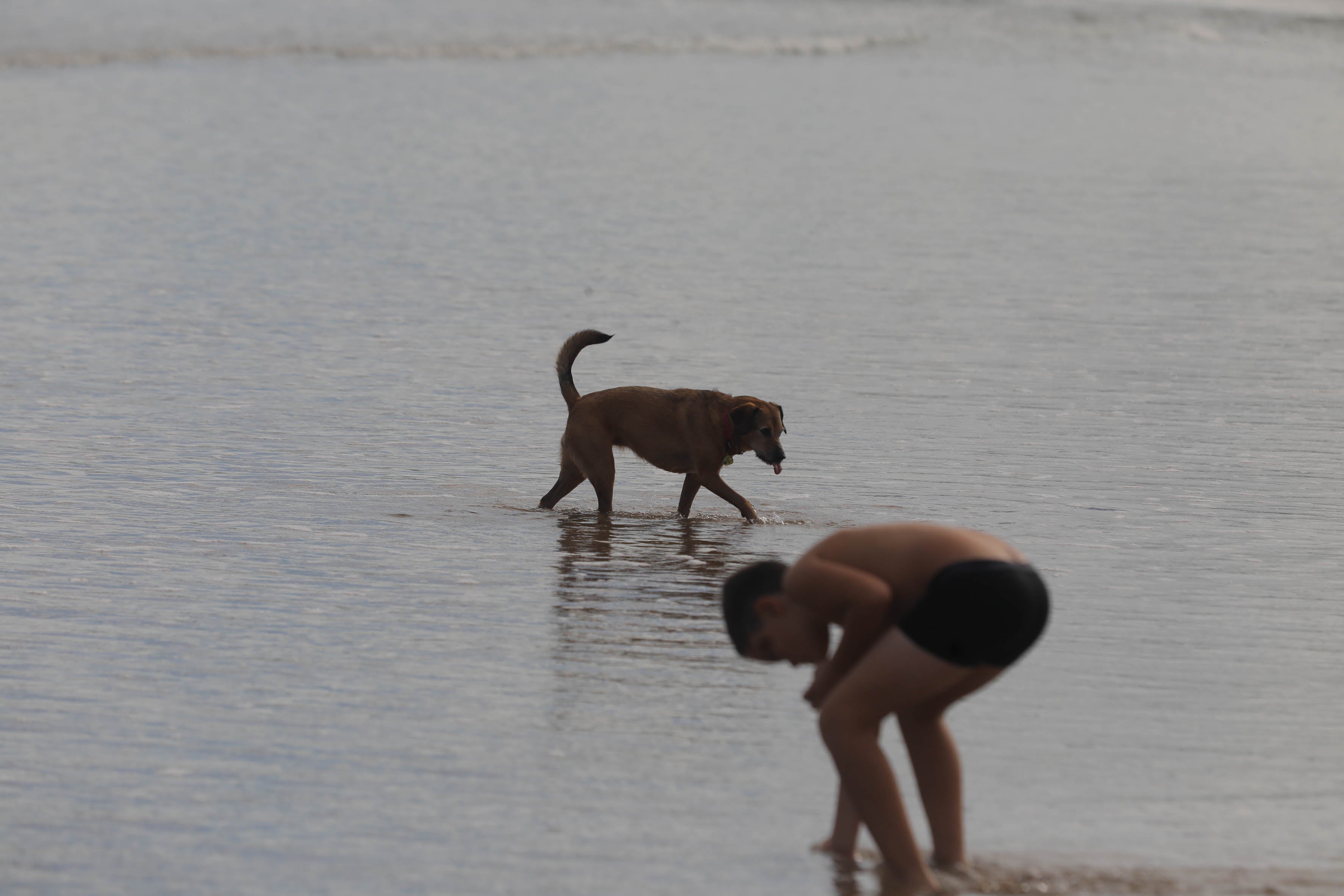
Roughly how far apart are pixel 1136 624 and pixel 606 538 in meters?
2.49

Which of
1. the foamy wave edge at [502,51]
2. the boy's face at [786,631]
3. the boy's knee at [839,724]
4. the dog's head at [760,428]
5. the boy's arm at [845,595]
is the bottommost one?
the dog's head at [760,428]

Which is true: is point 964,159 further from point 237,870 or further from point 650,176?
point 237,870

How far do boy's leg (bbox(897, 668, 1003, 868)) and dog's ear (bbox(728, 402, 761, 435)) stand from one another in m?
3.90

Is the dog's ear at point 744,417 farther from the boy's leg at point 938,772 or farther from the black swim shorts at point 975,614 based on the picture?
the black swim shorts at point 975,614

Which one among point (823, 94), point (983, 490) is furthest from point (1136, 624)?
point (823, 94)

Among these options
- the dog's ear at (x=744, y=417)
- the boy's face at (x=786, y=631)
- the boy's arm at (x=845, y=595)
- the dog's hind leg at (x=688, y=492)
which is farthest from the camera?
the dog's hind leg at (x=688, y=492)

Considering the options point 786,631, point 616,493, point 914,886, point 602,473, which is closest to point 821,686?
point 786,631

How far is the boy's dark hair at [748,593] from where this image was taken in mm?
4262

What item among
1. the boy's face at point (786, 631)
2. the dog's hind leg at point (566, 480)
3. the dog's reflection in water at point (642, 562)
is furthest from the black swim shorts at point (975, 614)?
the dog's hind leg at point (566, 480)

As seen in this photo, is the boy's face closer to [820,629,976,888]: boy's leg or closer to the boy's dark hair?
the boy's dark hair

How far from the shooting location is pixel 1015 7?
5869cm

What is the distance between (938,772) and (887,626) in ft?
1.47

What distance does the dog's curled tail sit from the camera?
8.45 meters

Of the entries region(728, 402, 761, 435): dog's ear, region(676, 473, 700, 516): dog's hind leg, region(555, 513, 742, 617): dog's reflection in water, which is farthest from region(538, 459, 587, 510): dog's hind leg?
region(728, 402, 761, 435): dog's ear
